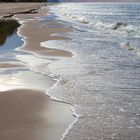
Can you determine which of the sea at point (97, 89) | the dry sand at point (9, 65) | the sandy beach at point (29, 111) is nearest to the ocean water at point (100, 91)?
the sea at point (97, 89)

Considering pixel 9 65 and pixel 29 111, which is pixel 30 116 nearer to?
pixel 29 111

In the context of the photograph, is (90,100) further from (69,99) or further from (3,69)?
(3,69)

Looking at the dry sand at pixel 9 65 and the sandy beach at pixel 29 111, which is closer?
the sandy beach at pixel 29 111

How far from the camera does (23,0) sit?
140375 millimetres

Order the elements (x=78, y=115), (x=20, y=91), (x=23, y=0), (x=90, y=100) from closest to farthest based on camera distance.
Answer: (x=78, y=115)
(x=90, y=100)
(x=20, y=91)
(x=23, y=0)

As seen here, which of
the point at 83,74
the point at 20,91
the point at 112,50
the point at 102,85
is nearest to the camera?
the point at 20,91

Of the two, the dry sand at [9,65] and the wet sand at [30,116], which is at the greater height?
the wet sand at [30,116]

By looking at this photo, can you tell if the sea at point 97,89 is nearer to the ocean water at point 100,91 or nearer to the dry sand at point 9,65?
the ocean water at point 100,91

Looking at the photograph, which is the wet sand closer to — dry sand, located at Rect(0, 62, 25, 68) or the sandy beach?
the sandy beach

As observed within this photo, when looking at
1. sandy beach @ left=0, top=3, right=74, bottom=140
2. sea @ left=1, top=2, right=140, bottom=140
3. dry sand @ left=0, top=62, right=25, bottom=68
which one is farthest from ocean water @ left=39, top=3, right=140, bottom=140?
dry sand @ left=0, top=62, right=25, bottom=68

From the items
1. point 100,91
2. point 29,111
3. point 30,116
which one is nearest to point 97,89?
point 100,91

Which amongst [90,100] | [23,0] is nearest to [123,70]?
[90,100]

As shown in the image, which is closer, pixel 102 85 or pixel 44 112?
pixel 44 112

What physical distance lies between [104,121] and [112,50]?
907 centimetres
